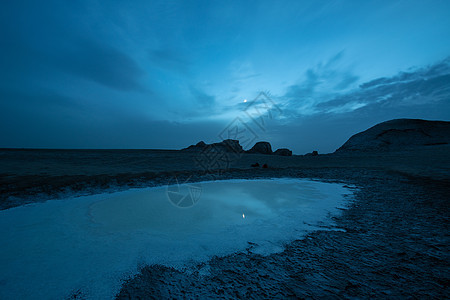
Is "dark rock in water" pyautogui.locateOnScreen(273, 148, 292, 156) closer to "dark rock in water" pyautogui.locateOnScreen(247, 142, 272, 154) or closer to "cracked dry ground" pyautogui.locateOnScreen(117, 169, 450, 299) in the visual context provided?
"dark rock in water" pyautogui.locateOnScreen(247, 142, 272, 154)

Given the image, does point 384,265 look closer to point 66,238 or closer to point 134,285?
point 134,285

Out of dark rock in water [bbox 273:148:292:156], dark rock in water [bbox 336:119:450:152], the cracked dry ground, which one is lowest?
the cracked dry ground

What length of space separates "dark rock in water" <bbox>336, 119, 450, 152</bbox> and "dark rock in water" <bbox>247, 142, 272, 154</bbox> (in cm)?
1254

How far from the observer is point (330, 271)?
6.41 feet

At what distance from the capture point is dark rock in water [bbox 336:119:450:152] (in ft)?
86.5

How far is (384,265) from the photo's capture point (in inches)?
79.0

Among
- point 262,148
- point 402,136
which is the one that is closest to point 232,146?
point 262,148

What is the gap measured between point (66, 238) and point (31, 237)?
1.89 feet

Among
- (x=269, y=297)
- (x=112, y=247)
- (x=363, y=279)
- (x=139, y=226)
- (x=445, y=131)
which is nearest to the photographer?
(x=269, y=297)

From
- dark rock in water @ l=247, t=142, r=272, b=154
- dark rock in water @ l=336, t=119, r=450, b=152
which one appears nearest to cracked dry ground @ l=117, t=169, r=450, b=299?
dark rock in water @ l=336, t=119, r=450, b=152

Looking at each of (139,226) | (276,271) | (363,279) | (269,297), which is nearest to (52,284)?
(139,226)

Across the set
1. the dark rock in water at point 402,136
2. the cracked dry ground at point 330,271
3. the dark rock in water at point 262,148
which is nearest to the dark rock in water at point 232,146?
the dark rock in water at point 262,148

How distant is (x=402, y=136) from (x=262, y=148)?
21.2m

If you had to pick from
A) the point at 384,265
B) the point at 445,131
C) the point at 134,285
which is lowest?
the point at 134,285
